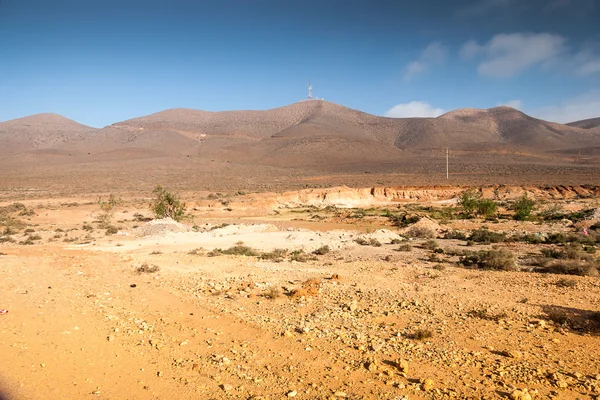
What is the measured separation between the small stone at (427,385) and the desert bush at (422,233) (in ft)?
57.1

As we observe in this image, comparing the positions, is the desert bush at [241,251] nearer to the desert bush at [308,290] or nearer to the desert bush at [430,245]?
the desert bush at [308,290]

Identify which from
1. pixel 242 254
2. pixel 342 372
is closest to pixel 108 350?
pixel 342 372

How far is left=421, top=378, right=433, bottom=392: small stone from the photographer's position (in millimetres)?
5600

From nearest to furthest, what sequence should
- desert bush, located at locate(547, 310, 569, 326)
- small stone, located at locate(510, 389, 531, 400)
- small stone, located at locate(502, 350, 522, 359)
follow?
small stone, located at locate(510, 389, 531, 400), small stone, located at locate(502, 350, 522, 359), desert bush, located at locate(547, 310, 569, 326)

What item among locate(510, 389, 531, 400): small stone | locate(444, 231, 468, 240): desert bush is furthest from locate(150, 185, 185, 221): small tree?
locate(510, 389, 531, 400): small stone

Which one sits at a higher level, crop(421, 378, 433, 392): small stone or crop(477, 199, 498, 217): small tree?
crop(421, 378, 433, 392): small stone

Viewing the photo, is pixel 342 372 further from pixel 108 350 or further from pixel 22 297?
pixel 22 297

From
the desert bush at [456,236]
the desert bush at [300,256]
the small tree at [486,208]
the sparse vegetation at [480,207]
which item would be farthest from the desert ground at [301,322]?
the sparse vegetation at [480,207]

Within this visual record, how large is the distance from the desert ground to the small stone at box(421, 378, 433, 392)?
4 centimetres

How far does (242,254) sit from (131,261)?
14.5 feet

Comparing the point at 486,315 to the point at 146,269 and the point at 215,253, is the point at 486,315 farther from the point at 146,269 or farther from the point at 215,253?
the point at 215,253

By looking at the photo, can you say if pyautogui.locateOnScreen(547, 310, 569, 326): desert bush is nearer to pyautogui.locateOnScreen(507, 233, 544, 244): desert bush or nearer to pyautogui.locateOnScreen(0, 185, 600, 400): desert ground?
pyautogui.locateOnScreen(0, 185, 600, 400): desert ground

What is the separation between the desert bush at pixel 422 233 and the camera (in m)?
22.8

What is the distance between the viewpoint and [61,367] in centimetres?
650
